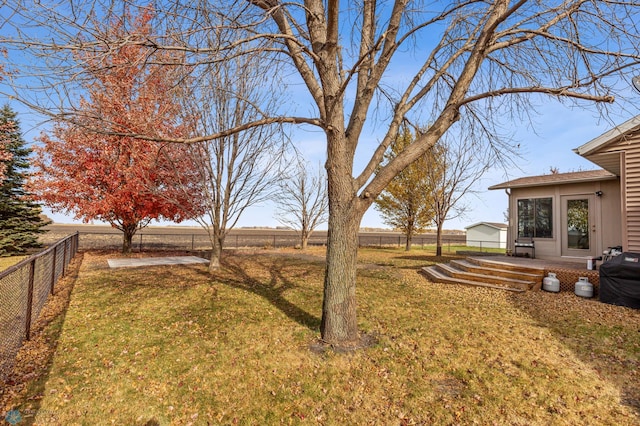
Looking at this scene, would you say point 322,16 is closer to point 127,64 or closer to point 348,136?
point 348,136

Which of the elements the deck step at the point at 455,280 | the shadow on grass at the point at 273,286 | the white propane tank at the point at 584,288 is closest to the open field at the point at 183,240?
the shadow on grass at the point at 273,286

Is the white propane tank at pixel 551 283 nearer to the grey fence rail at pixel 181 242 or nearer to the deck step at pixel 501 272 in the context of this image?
the deck step at pixel 501 272

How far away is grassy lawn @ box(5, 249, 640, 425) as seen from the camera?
2.76 meters

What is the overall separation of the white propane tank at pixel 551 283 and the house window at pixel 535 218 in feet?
15.4

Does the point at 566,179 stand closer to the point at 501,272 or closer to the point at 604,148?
the point at 604,148

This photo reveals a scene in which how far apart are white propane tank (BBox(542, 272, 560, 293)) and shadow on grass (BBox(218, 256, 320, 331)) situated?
18.6ft

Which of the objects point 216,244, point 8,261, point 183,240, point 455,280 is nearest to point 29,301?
point 216,244

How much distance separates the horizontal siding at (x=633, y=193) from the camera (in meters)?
6.87

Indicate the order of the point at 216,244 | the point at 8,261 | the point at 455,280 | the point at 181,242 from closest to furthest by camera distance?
the point at 455,280
the point at 216,244
the point at 8,261
the point at 181,242

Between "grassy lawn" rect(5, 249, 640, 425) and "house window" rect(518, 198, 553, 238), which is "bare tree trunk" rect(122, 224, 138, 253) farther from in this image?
"house window" rect(518, 198, 553, 238)

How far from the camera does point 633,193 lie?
6926 mm

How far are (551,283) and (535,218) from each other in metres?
5.28

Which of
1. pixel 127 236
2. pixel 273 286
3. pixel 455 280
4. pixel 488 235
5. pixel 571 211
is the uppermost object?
pixel 571 211

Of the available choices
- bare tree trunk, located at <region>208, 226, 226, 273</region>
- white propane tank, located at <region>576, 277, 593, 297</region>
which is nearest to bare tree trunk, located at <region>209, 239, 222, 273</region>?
bare tree trunk, located at <region>208, 226, 226, 273</region>
